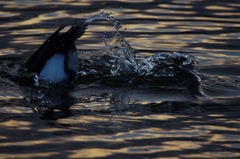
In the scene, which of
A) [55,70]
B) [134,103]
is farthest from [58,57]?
[134,103]

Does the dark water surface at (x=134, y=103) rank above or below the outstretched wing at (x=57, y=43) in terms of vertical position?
below

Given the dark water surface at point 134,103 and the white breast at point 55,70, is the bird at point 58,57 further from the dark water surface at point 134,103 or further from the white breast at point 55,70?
the dark water surface at point 134,103

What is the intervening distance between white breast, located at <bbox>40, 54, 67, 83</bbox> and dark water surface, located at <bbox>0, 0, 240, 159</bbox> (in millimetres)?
245

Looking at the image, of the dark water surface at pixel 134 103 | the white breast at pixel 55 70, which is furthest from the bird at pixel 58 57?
the dark water surface at pixel 134 103

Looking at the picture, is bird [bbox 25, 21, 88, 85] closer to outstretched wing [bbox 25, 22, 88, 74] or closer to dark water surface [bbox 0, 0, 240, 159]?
outstretched wing [bbox 25, 22, 88, 74]

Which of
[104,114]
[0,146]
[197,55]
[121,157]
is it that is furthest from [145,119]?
[197,55]

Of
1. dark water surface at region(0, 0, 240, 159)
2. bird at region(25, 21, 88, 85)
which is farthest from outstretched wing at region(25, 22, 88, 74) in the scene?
dark water surface at region(0, 0, 240, 159)

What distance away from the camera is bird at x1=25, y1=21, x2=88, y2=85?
21.4ft

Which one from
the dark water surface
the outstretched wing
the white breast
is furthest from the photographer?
the white breast

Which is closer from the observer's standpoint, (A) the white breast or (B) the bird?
(B) the bird

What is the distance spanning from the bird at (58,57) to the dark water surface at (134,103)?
10.0 inches

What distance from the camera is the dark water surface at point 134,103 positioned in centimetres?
481

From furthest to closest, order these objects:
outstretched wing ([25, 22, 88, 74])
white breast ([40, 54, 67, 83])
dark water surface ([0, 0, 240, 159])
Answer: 1. white breast ([40, 54, 67, 83])
2. outstretched wing ([25, 22, 88, 74])
3. dark water surface ([0, 0, 240, 159])

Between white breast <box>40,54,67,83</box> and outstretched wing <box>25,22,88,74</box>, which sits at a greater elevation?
outstretched wing <box>25,22,88,74</box>
